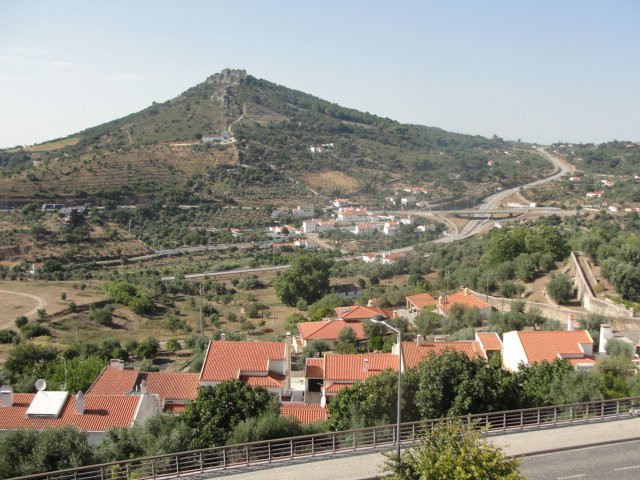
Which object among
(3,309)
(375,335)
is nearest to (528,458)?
(375,335)

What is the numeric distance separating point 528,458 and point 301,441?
13.0 ft

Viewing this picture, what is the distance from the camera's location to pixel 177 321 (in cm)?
3522

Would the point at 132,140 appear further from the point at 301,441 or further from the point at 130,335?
the point at 301,441

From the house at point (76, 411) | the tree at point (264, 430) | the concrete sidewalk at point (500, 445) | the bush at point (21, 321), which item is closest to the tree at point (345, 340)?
the house at point (76, 411)

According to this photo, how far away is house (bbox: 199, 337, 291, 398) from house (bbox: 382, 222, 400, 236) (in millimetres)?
55659

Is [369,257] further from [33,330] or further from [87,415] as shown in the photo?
[87,415]

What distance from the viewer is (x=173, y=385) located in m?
18.7

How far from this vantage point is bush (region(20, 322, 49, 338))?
29938mm

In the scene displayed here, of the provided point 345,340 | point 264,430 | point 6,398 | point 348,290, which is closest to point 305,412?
point 264,430

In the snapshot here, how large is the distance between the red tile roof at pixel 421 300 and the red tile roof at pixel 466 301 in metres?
1.12

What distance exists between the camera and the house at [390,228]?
75125 millimetres

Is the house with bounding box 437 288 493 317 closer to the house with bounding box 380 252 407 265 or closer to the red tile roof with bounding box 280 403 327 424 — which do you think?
the red tile roof with bounding box 280 403 327 424

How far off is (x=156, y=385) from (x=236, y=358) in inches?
100

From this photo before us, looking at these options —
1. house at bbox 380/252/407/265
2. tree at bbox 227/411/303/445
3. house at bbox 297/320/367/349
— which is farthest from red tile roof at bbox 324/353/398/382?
house at bbox 380/252/407/265
